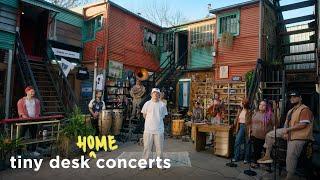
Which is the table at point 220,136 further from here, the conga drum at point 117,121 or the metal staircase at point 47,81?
the metal staircase at point 47,81

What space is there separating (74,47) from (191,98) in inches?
284

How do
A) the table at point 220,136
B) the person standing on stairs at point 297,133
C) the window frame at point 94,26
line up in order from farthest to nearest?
the window frame at point 94,26, the table at point 220,136, the person standing on stairs at point 297,133

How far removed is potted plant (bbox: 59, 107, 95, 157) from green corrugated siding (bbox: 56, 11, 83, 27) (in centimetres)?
872

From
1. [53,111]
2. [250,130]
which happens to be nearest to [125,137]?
[53,111]

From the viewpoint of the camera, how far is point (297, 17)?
803cm

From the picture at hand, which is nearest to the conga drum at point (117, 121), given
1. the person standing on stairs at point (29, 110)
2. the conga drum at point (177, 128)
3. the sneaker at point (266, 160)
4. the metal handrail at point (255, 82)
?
the conga drum at point (177, 128)

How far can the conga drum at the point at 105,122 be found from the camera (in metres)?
9.60

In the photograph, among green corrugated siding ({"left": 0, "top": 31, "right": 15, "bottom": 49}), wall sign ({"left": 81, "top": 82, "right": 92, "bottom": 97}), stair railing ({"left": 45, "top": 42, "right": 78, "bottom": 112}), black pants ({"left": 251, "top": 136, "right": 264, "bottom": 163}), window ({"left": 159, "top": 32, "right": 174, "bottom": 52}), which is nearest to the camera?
black pants ({"left": 251, "top": 136, "right": 264, "bottom": 163})

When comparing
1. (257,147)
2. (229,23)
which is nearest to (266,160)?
(257,147)

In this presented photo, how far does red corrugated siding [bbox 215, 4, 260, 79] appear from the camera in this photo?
14586 mm

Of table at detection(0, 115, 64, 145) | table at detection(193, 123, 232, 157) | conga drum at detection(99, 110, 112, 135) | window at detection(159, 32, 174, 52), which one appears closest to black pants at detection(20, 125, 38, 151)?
table at detection(0, 115, 64, 145)

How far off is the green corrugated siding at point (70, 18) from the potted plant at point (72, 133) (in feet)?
28.6

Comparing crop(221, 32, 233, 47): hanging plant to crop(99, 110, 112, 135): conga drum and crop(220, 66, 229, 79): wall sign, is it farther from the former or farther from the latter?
crop(99, 110, 112, 135): conga drum

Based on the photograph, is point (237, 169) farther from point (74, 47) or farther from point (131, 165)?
point (74, 47)
